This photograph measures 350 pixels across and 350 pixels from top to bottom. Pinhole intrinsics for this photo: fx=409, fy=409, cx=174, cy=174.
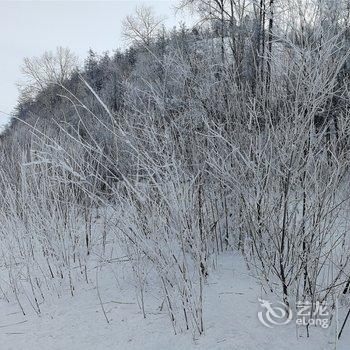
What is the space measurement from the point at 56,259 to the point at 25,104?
31687 mm

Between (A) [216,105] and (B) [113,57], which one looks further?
(B) [113,57]

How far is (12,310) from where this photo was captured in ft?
15.2

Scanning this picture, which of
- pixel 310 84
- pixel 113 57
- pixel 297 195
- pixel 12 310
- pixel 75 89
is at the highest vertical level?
pixel 113 57

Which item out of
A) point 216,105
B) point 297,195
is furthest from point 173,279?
point 216,105

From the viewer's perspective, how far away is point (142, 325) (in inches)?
147

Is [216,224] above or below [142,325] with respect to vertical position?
above

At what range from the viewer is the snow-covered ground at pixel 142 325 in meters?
3.29

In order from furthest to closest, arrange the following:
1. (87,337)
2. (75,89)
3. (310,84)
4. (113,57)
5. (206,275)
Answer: (113,57), (75,89), (206,275), (87,337), (310,84)

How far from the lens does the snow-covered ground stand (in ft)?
10.8

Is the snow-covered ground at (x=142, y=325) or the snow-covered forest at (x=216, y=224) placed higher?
the snow-covered forest at (x=216, y=224)

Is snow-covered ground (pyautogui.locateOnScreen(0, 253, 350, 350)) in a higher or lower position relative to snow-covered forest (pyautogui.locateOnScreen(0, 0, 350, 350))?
lower

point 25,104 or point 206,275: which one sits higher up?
point 25,104

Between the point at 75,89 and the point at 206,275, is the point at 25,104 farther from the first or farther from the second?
the point at 206,275

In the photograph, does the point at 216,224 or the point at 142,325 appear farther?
the point at 216,224
